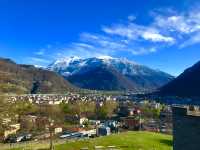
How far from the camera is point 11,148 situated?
68.1m

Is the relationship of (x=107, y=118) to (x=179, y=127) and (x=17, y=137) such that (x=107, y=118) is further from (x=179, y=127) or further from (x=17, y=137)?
(x=179, y=127)

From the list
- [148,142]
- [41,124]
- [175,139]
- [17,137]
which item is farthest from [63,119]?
[175,139]

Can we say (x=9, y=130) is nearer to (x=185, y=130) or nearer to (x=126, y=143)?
(x=126, y=143)

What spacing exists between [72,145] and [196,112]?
39.4 m

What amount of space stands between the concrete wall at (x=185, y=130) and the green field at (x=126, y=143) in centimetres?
3522

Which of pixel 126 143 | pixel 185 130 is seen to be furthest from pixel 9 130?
pixel 185 130

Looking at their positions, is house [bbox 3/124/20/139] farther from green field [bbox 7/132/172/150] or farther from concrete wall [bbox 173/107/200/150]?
concrete wall [bbox 173/107/200/150]

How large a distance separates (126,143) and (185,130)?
39.5m

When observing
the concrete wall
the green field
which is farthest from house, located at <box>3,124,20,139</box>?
the concrete wall

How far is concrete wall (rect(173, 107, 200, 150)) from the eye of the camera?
29.1m

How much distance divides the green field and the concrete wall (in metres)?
35.2

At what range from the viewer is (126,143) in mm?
68688

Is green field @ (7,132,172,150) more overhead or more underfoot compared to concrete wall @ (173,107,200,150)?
more underfoot

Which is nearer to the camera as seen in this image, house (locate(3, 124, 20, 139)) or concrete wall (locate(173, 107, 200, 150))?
concrete wall (locate(173, 107, 200, 150))
